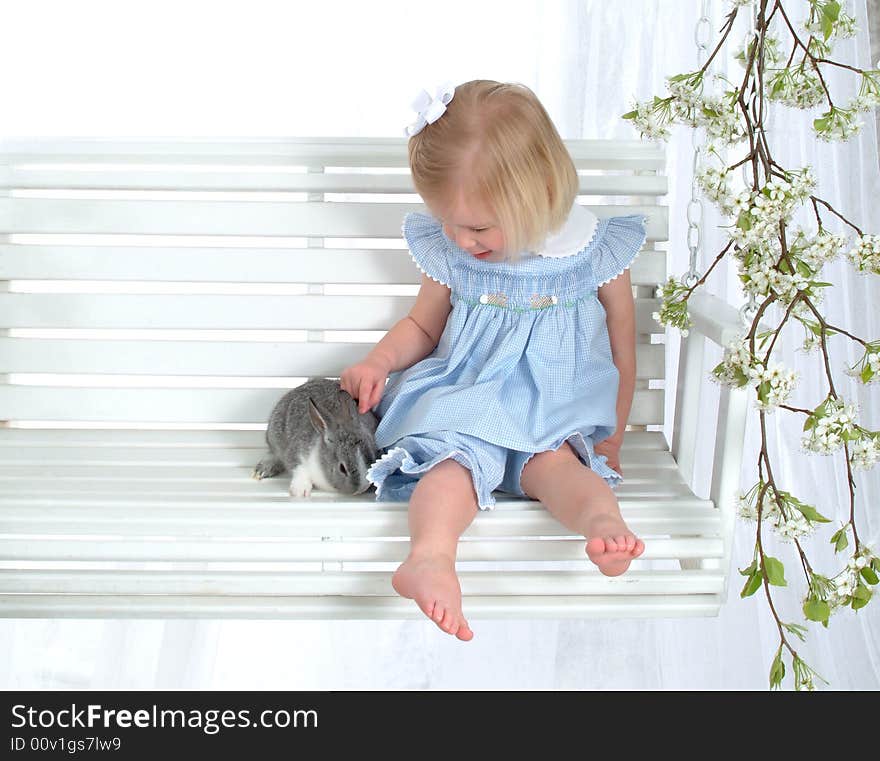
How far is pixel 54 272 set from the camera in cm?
224

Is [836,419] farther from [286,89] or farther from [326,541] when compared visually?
[286,89]

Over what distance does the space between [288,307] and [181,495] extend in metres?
0.61

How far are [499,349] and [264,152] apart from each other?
2.29 ft

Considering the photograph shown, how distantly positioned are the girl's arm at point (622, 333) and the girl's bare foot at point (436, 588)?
581mm

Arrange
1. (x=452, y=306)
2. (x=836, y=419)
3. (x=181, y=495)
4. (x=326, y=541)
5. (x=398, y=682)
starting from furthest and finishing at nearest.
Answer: (x=398, y=682) < (x=452, y=306) < (x=181, y=495) < (x=326, y=541) < (x=836, y=419)

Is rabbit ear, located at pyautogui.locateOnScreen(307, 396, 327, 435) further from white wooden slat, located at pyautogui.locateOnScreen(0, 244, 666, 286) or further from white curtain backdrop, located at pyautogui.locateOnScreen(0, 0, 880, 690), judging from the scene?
white curtain backdrop, located at pyautogui.locateOnScreen(0, 0, 880, 690)

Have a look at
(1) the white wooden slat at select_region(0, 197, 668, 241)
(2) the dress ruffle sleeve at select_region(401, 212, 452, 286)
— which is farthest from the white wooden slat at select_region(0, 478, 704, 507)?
(1) the white wooden slat at select_region(0, 197, 668, 241)

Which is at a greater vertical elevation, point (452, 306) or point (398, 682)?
point (452, 306)

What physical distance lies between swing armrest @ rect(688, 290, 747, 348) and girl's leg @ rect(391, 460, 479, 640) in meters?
0.45

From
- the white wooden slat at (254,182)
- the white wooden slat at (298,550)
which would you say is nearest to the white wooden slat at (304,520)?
the white wooden slat at (298,550)

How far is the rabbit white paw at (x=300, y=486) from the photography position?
1787 millimetres

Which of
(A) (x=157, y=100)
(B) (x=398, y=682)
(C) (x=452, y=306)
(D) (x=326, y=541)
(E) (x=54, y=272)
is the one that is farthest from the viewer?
(A) (x=157, y=100)

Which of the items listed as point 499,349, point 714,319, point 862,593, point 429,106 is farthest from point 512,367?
point 862,593
